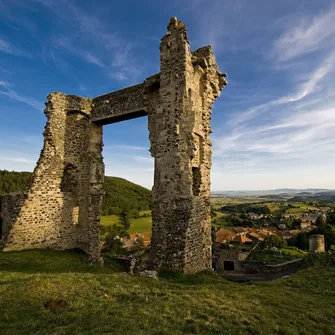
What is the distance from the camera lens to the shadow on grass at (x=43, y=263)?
8.74 m

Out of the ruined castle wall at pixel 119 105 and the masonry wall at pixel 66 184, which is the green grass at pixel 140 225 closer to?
the masonry wall at pixel 66 184

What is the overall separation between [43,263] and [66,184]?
4.45 m

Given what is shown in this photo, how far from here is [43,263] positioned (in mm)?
9656

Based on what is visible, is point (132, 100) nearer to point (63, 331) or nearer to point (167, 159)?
point (167, 159)

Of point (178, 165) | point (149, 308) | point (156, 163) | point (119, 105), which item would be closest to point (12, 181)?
point (119, 105)

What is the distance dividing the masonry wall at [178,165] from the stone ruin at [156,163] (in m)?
0.03

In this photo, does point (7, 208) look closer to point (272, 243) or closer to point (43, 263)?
point (43, 263)

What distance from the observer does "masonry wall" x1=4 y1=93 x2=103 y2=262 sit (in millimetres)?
11891

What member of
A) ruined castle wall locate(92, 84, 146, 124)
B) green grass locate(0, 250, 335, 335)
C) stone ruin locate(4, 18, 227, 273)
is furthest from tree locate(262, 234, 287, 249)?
ruined castle wall locate(92, 84, 146, 124)

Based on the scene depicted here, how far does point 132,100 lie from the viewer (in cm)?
1164

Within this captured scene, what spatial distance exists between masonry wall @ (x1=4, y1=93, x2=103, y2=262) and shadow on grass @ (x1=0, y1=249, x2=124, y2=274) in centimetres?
73

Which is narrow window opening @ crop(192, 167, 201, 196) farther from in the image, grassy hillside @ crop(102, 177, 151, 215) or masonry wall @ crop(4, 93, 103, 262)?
grassy hillside @ crop(102, 177, 151, 215)

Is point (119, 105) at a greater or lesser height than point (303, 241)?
greater

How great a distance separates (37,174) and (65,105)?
12.2 ft
